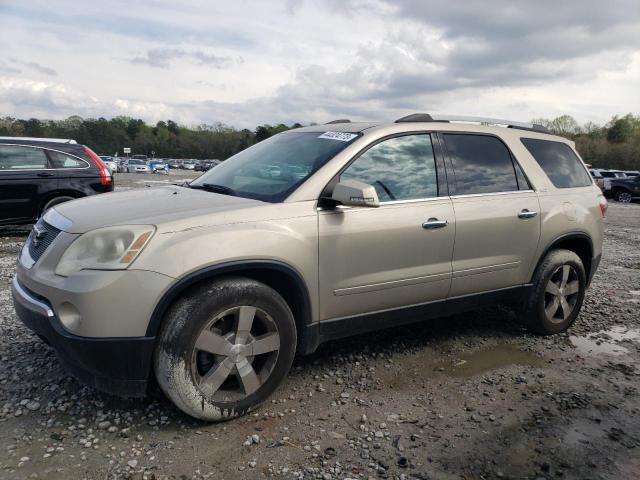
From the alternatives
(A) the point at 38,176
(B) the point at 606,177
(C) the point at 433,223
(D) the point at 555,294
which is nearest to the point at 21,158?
(A) the point at 38,176

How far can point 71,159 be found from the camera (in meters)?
8.84

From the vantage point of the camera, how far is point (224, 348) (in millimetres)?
2867

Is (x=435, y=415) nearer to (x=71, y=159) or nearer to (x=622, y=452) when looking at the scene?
(x=622, y=452)

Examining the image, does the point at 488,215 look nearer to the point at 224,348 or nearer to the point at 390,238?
the point at 390,238

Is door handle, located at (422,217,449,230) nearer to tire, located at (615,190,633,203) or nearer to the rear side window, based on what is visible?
the rear side window

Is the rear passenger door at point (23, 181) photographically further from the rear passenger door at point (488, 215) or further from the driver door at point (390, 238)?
the rear passenger door at point (488, 215)

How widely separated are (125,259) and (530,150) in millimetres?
3438

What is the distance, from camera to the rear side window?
4512mm

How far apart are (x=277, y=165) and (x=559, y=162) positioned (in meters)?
2.66

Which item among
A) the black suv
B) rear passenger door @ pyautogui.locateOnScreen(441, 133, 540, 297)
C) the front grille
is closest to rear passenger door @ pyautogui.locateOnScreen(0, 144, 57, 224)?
the black suv

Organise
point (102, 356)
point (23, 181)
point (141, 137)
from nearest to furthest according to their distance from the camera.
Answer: point (102, 356), point (23, 181), point (141, 137)

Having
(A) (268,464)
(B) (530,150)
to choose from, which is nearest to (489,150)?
(B) (530,150)

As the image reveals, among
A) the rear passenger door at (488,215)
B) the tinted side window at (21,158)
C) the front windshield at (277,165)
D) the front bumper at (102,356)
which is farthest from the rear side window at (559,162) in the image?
the tinted side window at (21,158)

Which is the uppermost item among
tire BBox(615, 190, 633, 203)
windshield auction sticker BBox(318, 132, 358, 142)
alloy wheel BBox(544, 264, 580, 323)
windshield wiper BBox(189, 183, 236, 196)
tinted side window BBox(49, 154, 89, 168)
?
windshield auction sticker BBox(318, 132, 358, 142)
